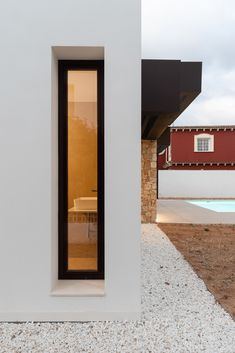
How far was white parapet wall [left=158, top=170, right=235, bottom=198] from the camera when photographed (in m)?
25.0

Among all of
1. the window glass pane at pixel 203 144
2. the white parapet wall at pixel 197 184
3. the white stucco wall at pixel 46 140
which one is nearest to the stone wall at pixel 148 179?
the white stucco wall at pixel 46 140

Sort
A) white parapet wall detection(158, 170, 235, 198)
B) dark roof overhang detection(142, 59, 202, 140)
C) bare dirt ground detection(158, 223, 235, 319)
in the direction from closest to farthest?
bare dirt ground detection(158, 223, 235, 319)
dark roof overhang detection(142, 59, 202, 140)
white parapet wall detection(158, 170, 235, 198)

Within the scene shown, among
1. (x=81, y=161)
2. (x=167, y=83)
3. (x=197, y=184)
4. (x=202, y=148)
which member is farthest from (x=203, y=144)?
(x=81, y=161)

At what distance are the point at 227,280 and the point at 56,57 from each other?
4133 millimetres

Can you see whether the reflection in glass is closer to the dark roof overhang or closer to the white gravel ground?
the white gravel ground

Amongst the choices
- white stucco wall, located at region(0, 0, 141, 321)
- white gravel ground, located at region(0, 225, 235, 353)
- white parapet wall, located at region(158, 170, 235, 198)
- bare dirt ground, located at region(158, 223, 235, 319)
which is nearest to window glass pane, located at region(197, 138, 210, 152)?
white parapet wall, located at region(158, 170, 235, 198)

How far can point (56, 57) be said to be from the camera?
11.5ft

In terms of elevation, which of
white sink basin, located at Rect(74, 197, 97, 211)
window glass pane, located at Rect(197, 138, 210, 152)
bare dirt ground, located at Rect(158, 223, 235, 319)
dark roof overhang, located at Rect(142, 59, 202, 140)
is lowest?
bare dirt ground, located at Rect(158, 223, 235, 319)

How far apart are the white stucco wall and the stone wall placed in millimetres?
7297

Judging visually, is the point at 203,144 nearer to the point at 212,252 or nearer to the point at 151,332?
the point at 212,252

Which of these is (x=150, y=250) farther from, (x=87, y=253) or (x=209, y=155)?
(x=209, y=155)

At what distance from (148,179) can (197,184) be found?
50.5 feet

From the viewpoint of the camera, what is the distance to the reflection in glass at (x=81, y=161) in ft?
12.0

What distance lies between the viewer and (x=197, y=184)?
2509cm
